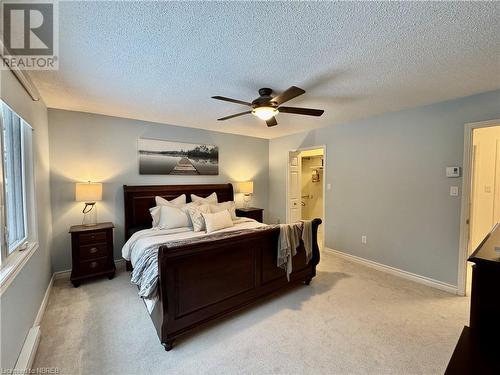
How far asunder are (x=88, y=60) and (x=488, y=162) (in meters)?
5.59

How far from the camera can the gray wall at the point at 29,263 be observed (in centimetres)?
155

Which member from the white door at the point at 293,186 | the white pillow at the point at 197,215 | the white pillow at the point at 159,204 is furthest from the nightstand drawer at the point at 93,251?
the white door at the point at 293,186

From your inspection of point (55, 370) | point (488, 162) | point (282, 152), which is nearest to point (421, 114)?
point (488, 162)

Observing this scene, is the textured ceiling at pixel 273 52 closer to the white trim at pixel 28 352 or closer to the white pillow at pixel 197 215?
the white pillow at pixel 197 215

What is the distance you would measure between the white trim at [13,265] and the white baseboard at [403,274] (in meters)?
4.23

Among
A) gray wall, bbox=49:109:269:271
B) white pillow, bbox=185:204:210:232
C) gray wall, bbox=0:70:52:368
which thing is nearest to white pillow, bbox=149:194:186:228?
white pillow, bbox=185:204:210:232

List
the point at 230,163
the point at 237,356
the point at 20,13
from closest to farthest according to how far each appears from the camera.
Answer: the point at 20,13 → the point at 237,356 → the point at 230,163

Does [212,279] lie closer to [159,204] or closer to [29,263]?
[29,263]

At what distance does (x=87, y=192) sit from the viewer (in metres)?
3.18

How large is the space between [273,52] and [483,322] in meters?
2.14

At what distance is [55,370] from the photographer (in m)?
1.73

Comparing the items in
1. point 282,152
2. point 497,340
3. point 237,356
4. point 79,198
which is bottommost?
point 237,356

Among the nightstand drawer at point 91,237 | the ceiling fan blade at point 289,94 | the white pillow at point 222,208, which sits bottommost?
the nightstand drawer at point 91,237

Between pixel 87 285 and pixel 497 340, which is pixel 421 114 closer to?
pixel 497 340
